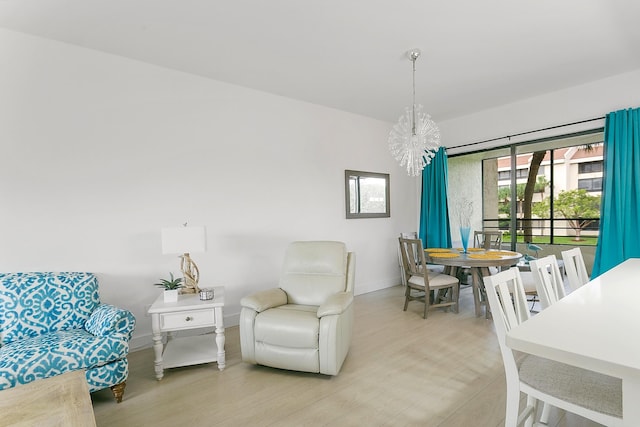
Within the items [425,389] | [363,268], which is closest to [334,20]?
[425,389]

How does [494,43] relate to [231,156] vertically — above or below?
above

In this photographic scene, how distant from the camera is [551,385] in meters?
1.32

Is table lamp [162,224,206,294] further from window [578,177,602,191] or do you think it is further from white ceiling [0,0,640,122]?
window [578,177,602,191]

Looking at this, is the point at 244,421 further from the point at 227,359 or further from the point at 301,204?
the point at 301,204

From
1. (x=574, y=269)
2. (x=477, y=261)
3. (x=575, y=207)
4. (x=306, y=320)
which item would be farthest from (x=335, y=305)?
(x=575, y=207)

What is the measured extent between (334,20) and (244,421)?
9.44ft

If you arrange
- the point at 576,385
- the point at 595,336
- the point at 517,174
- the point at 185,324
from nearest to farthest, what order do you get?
the point at 595,336 < the point at 576,385 < the point at 185,324 < the point at 517,174

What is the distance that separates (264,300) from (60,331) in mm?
1482

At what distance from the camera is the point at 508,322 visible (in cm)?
150

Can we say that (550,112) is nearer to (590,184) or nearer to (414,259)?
(590,184)

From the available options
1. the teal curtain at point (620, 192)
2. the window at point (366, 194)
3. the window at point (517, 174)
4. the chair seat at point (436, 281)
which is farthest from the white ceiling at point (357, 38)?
the chair seat at point (436, 281)

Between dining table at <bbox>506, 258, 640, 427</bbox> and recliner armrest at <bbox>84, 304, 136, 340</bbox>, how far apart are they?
2355 millimetres

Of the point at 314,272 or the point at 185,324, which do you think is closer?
the point at 185,324

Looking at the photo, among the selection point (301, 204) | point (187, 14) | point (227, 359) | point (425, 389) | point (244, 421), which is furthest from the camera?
point (301, 204)
